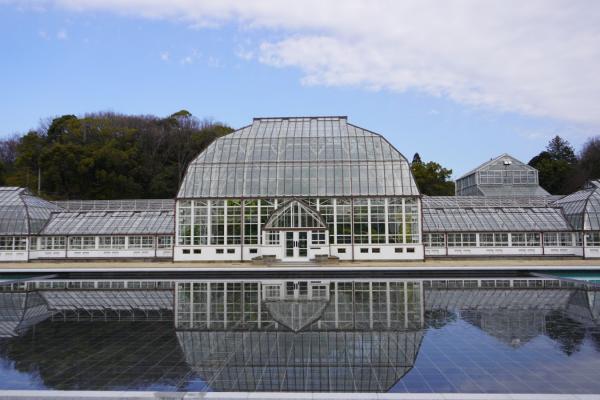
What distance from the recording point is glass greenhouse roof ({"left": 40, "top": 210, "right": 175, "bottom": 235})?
38656mm

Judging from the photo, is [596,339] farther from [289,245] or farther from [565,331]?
[289,245]

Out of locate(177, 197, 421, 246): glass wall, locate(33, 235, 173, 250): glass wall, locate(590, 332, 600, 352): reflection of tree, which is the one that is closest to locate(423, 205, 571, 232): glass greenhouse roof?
locate(177, 197, 421, 246): glass wall

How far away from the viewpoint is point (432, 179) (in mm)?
71062

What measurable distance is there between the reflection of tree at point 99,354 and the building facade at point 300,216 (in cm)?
2035

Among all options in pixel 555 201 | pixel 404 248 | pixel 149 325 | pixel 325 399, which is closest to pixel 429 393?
pixel 325 399

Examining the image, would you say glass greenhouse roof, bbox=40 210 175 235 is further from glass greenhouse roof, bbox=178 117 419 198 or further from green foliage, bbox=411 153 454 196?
green foliage, bbox=411 153 454 196

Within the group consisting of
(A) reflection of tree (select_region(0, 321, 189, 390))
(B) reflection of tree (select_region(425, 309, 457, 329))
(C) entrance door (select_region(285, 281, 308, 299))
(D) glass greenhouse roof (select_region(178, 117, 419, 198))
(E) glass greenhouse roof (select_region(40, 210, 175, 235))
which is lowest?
(A) reflection of tree (select_region(0, 321, 189, 390))

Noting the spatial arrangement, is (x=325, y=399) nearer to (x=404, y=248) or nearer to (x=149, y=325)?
(x=149, y=325)

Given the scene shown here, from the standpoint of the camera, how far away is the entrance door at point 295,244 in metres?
35.1

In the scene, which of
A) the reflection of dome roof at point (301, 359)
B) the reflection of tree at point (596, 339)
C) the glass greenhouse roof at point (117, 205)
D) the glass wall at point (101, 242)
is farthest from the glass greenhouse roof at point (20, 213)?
the reflection of tree at point (596, 339)

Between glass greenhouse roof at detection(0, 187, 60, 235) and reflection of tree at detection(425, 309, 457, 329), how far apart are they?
34.0 meters

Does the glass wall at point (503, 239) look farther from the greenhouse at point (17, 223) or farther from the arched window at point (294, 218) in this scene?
the greenhouse at point (17, 223)

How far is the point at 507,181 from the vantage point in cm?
5903

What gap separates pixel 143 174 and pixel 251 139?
30.9 m
